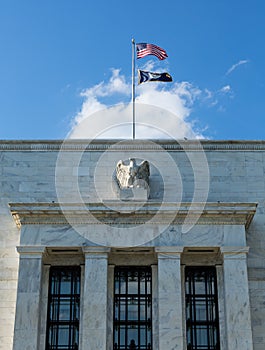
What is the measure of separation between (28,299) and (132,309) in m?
4.07

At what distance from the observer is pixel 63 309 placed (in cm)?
2761

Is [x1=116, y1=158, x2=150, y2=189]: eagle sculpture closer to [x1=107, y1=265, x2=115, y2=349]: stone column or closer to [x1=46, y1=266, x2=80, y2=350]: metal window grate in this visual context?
[x1=107, y1=265, x2=115, y2=349]: stone column

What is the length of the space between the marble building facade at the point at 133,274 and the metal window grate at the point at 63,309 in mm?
38

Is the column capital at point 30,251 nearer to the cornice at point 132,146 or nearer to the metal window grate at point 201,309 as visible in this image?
the cornice at point 132,146

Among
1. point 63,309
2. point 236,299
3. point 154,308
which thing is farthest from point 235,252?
point 63,309

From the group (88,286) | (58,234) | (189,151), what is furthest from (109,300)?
(189,151)

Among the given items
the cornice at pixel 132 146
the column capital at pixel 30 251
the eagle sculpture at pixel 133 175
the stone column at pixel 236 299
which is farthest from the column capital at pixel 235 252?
the column capital at pixel 30 251

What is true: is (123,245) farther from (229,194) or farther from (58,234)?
(229,194)

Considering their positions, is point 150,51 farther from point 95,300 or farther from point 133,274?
point 95,300

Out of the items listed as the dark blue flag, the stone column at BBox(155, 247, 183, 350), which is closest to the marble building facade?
the stone column at BBox(155, 247, 183, 350)

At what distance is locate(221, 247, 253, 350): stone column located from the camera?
2588cm

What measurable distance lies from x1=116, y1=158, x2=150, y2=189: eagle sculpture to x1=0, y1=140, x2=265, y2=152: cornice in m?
1.61

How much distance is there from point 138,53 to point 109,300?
11.6 meters

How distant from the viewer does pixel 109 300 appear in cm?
2752
